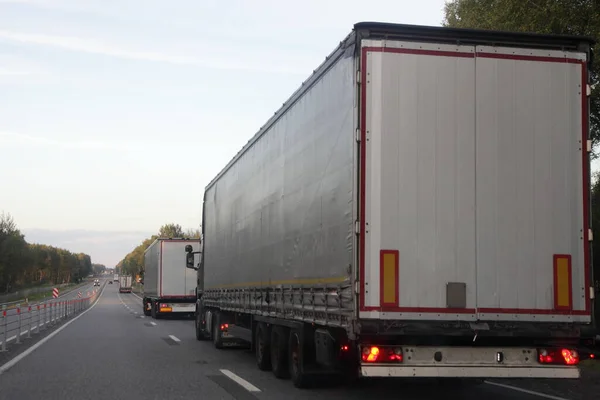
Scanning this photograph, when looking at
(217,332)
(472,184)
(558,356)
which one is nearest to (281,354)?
(558,356)

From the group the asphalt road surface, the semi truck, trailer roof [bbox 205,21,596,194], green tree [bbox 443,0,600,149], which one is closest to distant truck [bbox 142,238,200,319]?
the asphalt road surface

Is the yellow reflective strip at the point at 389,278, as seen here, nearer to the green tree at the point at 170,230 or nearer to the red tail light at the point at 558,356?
the red tail light at the point at 558,356

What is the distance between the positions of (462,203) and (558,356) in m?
2.03

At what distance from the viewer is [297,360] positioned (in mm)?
10883

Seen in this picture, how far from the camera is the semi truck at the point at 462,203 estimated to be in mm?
8094

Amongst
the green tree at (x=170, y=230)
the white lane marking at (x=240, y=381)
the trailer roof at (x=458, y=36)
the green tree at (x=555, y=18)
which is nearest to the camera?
the trailer roof at (x=458, y=36)

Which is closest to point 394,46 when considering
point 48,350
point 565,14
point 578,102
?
point 578,102

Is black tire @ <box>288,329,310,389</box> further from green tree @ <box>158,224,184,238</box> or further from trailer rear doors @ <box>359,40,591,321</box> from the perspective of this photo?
green tree @ <box>158,224,184,238</box>

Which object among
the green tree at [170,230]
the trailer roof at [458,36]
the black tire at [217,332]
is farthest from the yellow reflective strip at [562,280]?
the green tree at [170,230]

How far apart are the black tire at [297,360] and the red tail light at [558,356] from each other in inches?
129

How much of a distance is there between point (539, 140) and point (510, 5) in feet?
35.0

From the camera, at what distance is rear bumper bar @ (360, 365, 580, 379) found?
26.3 ft

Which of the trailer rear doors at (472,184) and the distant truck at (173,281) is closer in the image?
the trailer rear doors at (472,184)

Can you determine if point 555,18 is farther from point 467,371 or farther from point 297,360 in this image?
point 467,371
